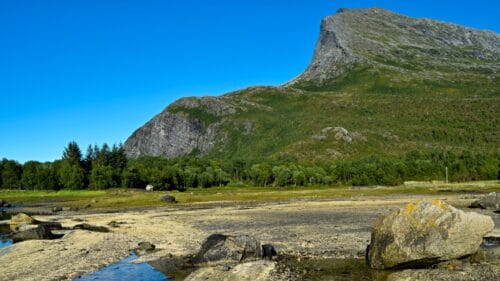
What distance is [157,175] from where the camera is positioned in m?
175

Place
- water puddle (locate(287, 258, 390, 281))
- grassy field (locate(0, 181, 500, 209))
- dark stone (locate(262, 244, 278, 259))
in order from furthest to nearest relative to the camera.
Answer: grassy field (locate(0, 181, 500, 209)), dark stone (locate(262, 244, 278, 259)), water puddle (locate(287, 258, 390, 281))

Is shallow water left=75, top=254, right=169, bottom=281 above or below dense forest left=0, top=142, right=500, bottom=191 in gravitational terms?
below

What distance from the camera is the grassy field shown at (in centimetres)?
11475

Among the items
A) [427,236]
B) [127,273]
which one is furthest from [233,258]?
[427,236]

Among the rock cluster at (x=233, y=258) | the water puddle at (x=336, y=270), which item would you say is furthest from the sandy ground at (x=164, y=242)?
the rock cluster at (x=233, y=258)

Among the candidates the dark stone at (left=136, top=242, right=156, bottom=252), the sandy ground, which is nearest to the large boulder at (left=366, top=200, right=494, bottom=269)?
the sandy ground

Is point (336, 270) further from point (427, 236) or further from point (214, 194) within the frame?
point (214, 194)

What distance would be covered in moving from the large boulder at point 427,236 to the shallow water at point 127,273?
13269 mm

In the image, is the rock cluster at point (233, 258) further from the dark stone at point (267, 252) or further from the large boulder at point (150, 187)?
the large boulder at point (150, 187)

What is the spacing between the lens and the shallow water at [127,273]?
1056 inches

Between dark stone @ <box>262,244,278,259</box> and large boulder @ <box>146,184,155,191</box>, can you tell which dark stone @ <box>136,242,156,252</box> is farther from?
large boulder @ <box>146,184,155,191</box>

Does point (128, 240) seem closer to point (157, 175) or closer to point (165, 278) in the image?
point (165, 278)

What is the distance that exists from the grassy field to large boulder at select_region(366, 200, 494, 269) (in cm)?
8432

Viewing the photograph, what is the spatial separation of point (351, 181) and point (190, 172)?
2626 inches
